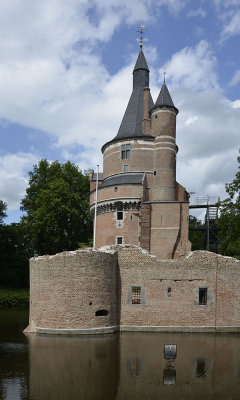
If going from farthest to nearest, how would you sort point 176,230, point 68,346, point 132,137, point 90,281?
1. point 132,137
2. point 176,230
3. point 90,281
4. point 68,346

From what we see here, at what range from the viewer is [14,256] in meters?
46.3

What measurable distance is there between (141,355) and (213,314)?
795cm

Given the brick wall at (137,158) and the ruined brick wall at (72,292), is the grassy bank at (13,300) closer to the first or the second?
the brick wall at (137,158)

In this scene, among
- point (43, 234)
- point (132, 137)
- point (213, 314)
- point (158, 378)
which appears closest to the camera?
point (158, 378)

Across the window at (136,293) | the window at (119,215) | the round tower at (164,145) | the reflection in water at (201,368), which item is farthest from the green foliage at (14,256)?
the reflection in water at (201,368)

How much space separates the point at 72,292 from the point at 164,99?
23.0 metres

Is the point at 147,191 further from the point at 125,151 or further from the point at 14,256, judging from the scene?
the point at 14,256

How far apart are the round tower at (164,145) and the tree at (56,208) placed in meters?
11.7

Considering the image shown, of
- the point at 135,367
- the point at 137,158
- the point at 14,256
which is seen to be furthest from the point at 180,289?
the point at 14,256

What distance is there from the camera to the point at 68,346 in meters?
17.6

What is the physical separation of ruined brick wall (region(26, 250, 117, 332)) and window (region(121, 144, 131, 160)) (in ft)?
60.0

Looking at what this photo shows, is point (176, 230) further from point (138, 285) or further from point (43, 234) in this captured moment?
point (43, 234)

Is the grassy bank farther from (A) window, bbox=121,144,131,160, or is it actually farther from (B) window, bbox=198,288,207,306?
(B) window, bbox=198,288,207,306

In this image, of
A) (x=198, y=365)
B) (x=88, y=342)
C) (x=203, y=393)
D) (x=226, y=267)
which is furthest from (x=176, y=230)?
(x=203, y=393)
